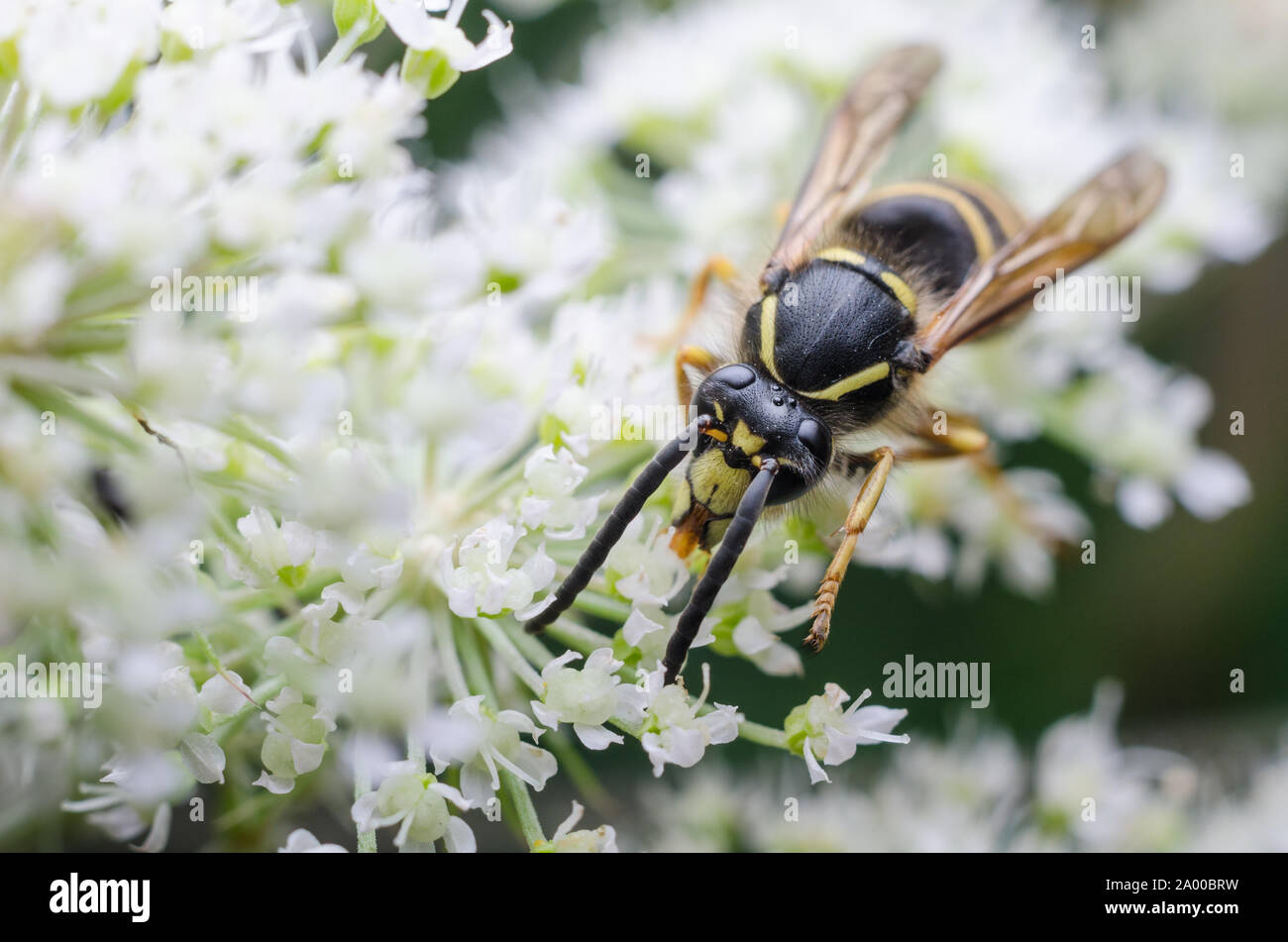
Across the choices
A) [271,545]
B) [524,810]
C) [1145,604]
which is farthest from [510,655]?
[1145,604]

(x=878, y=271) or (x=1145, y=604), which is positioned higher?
(x=878, y=271)

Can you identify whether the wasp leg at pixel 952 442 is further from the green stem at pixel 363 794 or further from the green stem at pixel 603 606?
the green stem at pixel 363 794

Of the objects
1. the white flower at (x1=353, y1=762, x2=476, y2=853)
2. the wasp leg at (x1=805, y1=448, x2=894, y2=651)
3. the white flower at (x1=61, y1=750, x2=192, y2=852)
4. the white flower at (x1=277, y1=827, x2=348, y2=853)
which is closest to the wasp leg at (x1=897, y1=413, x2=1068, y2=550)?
the wasp leg at (x1=805, y1=448, x2=894, y2=651)

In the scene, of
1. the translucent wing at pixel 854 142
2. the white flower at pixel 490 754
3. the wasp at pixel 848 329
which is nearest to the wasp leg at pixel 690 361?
the wasp at pixel 848 329

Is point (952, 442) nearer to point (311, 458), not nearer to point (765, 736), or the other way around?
point (765, 736)

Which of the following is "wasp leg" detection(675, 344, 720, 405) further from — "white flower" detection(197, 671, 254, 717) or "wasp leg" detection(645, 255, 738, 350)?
"white flower" detection(197, 671, 254, 717)

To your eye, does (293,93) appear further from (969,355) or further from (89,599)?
(969,355)
